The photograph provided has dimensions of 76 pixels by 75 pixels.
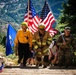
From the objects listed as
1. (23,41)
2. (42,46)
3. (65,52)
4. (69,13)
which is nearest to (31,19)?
(69,13)

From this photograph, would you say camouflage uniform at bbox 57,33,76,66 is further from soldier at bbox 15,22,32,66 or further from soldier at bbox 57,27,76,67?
soldier at bbox 15,22,32,66

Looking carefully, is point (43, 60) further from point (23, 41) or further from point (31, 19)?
point (31, 19)

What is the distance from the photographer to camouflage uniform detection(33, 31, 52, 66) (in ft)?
38.1

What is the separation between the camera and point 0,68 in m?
9.63

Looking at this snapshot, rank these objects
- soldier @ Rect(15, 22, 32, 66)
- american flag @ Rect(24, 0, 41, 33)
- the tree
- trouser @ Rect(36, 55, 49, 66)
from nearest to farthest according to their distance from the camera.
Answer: soldier @ Rect(15, 22, 32, 66) → trouser @ Rect(36, 55, 49, 66) → the tree → american flag @ Rect(24, 0, 41, 33)

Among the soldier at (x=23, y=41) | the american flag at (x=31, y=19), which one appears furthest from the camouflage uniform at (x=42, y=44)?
the american flag at (x=31, y=19)

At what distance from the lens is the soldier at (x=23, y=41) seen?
1139 cm

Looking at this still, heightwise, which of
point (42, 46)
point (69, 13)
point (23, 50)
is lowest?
point (23, 50)

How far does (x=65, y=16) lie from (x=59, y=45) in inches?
185

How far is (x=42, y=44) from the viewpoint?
38.4ft

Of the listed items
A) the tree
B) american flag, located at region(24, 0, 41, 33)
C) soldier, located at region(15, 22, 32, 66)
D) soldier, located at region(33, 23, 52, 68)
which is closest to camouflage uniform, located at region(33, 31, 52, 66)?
soldier, located at region(33, 23, 52, 68)

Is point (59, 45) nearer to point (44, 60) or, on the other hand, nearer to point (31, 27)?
point (44, 60)

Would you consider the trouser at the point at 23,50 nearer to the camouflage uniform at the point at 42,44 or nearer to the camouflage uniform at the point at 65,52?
the camouflage uniform at the point at 42,44

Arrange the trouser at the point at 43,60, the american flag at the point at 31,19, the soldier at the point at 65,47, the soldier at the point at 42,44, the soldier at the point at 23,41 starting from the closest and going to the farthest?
the soldier at the point at 65,47 < the soldier at the point at 23,41 < the soldier at the point at 42,44 < the trouser at the point at 43,60 < the american flag at the point at 31,19
